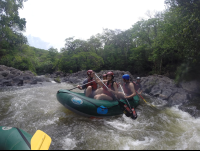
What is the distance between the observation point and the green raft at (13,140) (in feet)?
5.89

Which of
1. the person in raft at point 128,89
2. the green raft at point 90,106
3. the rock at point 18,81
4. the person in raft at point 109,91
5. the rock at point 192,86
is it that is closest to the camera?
the green raft at point 90,106

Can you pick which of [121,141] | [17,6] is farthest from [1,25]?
[121,141]

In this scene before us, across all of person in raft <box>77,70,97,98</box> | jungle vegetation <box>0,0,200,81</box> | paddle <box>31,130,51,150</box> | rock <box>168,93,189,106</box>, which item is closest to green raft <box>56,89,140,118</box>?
person in raft <box>77,70,97,98</box>

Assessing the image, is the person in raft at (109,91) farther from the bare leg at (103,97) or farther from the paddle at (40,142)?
the paddle at (40,142)

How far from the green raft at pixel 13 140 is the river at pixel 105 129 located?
71 cm

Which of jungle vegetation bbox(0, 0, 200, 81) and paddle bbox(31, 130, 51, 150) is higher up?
jungle vegetation bbox(0, 0, 200, 81)

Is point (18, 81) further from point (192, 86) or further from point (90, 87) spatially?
point (192, 86)

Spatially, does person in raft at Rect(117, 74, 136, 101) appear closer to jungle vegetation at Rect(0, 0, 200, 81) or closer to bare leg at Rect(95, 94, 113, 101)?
bare leg at Rect(95, 94, 113, 101)

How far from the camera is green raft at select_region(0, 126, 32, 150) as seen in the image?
1.79 metres

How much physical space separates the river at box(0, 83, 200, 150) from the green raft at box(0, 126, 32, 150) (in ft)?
2.32

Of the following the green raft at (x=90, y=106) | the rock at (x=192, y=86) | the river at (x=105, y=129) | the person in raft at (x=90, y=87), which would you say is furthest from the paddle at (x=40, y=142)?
the rock at (x=192, y=86)

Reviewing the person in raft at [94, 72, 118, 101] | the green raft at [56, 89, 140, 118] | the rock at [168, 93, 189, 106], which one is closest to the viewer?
the green raft at [56, 89, 140, 118]

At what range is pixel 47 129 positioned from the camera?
3.10m

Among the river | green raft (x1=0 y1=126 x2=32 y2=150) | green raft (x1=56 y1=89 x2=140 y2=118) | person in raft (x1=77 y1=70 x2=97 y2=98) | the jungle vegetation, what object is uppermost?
the jungle vegetation
